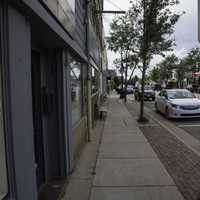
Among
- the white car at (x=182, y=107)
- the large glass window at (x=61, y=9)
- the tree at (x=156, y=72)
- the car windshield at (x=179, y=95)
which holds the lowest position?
the white car at (x=182, y=107)

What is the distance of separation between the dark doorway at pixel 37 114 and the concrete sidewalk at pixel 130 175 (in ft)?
3.26

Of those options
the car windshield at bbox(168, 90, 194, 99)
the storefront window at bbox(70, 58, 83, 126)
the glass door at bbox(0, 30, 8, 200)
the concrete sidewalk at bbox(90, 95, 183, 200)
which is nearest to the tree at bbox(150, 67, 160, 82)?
the car windshield at bbox(168, 90, 194, 99)

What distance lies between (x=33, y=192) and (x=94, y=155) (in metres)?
3.65

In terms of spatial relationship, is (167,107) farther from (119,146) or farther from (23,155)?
(23,155)

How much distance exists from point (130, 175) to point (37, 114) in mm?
2113

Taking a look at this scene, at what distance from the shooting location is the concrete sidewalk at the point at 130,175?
422cm

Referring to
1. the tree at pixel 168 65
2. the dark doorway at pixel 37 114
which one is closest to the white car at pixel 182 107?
the dark doorway at pixel 37 114

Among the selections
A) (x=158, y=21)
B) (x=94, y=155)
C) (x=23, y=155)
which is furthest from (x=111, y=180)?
(x=158, y=21)

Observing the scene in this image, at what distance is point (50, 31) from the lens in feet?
12.0

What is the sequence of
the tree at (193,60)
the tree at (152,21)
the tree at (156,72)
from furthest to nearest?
the tree at (156,72)
the tree at (193,60)
the tree at (152,21)

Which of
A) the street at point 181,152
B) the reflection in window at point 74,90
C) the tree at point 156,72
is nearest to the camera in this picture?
the street at point 181,152

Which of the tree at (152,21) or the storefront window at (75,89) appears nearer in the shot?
the storefront window at (75,89)

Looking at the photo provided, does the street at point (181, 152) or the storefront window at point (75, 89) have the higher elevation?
the storefront window at point (75, 89)

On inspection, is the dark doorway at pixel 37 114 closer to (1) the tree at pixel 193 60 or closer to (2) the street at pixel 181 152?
(2) the street at pixel 181 152
